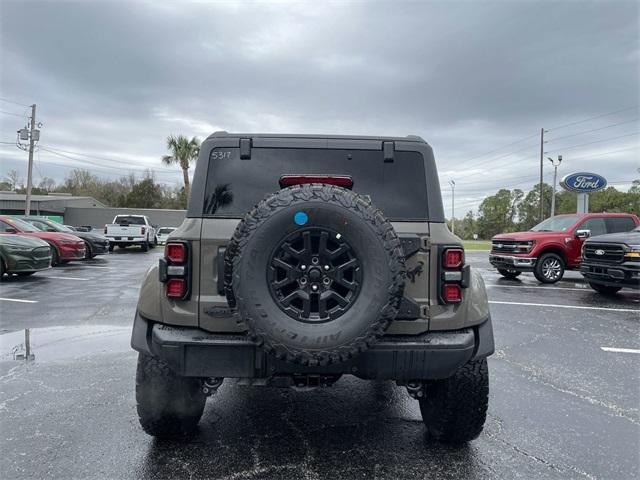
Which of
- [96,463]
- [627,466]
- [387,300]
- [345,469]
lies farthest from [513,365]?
[96,463]

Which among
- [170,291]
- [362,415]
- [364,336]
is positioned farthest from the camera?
[362,415]

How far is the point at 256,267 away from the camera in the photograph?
228cm

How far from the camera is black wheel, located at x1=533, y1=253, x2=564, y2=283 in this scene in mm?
11398

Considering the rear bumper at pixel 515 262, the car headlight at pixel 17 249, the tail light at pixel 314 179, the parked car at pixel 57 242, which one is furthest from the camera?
the parked car at pixel 57 242

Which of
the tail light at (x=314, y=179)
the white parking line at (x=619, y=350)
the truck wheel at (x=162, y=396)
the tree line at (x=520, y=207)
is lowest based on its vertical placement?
the white parking line at (x=619, y=350)

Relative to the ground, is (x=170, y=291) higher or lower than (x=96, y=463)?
higher

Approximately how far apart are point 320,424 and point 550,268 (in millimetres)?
10113

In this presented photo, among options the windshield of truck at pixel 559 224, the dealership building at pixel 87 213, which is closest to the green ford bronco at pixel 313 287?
the windshield of truck at pixel 559 224

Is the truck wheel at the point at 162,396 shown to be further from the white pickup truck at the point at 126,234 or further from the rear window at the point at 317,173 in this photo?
the white pickup truck at the point at 126,234

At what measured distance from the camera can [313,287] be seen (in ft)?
7.55

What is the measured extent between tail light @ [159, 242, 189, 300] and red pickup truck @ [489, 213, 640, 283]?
10596mm

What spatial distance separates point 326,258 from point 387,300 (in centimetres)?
38

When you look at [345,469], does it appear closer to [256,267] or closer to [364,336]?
[364,336]

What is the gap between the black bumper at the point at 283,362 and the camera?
2447 mm
